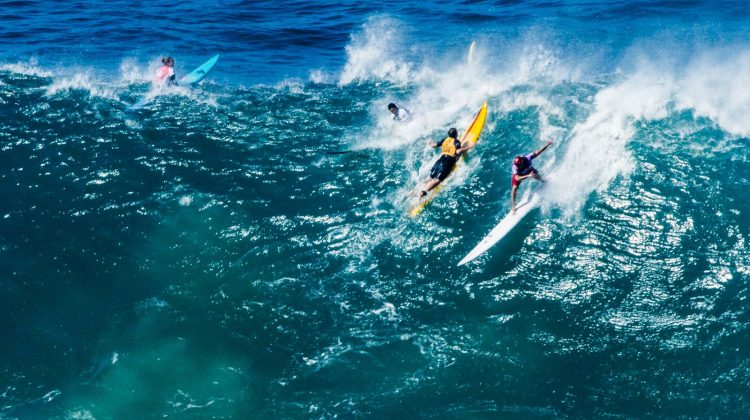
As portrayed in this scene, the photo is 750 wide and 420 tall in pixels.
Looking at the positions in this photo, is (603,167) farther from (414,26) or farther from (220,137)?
(414,26)

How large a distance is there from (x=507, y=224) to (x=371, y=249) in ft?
12.7

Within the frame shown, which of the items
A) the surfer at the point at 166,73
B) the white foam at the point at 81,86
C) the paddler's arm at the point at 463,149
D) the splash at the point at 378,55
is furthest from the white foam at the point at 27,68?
the paddler's arm at the point at 463,149

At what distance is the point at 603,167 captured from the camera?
1802 centimetres

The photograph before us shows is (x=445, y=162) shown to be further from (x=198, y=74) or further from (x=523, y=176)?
(x=198, y=74)

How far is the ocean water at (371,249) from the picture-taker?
12.9 m

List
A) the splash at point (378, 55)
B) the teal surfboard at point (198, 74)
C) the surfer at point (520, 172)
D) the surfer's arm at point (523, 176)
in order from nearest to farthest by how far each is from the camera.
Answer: the surfer at point (520, 172) < the surfer's arm at point (523, 176) < the teal surfboard at point (198, 74) < the splash at point (378, 55)

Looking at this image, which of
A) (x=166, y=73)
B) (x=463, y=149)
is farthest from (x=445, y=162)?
(x=166, y=73)

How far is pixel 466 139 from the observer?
66.7 feet

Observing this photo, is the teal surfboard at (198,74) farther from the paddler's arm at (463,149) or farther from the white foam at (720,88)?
the white foam at (720,88)

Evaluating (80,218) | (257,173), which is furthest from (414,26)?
(80,218)

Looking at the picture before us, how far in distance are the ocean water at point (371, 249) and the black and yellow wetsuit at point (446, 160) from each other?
0.53 m

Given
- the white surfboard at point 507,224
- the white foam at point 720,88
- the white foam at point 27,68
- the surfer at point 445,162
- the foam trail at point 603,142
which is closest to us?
the white surfboard at point 507,224

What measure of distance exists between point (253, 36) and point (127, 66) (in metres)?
8.46

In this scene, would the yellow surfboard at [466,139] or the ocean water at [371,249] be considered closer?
the ocean water at [371,249]
